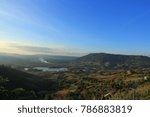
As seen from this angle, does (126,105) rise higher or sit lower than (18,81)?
higher

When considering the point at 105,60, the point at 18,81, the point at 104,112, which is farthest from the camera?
the point at 105,60

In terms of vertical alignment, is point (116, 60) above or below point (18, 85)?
above

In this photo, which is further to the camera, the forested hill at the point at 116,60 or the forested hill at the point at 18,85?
the forested hill at the point at 116,60

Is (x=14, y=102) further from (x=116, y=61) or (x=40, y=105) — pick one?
(x=116, y=61)

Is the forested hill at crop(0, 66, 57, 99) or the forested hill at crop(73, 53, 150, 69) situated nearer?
the forested hill at crop(0, 66, 57, 99)

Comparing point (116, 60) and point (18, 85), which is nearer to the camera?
point (18, 85)

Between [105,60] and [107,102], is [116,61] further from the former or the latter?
[107,102]

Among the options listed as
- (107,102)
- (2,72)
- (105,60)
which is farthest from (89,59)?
(107,102)

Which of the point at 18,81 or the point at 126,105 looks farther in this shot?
the point at 18,81

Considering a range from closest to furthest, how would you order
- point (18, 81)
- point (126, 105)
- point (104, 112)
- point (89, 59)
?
point (104, 112) < point (126, 105) < point (18, 81) < point (89, 59)
